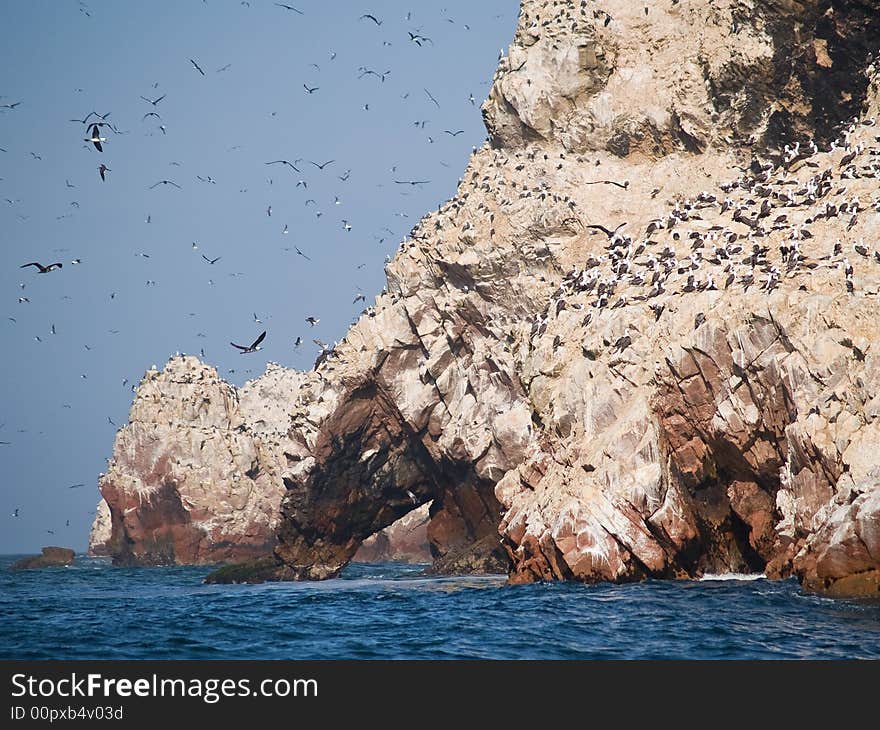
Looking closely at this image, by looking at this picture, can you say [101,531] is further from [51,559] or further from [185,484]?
[185,484]

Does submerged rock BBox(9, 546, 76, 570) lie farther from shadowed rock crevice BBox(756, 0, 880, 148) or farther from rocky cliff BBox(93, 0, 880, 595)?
shadowed rock crevice BBox(756, 0, 880, 148)

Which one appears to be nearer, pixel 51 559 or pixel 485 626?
pixel 485 626

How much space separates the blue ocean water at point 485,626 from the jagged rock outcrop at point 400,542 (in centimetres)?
7017

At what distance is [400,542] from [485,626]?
8640 cm

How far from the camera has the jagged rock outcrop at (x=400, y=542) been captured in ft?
373

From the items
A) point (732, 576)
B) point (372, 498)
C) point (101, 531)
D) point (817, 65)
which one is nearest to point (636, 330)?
point (732, 576)

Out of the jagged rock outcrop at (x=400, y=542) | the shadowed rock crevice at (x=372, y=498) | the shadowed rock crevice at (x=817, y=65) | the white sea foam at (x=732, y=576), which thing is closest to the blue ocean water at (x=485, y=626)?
the white sea foam at (x=732, y=576)

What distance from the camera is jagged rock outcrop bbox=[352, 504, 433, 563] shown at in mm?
113688

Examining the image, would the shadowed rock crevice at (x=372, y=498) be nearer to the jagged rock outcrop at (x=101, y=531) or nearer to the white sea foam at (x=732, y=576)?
the white sea foam at (x=732, y=576)

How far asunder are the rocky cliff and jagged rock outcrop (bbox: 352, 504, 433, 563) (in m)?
46.2

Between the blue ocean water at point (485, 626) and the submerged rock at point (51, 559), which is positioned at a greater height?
the submerged rock at point (51, 559)

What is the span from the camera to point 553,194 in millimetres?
55656

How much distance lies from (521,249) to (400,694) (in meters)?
40.1

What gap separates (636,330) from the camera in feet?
133
